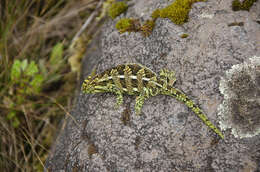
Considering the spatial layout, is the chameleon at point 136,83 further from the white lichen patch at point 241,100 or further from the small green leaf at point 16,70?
the small green leaf at point 16,70

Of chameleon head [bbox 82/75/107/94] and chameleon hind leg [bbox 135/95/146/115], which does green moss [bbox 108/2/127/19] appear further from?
chameleon hind leg [bbox 135/95/146/115]

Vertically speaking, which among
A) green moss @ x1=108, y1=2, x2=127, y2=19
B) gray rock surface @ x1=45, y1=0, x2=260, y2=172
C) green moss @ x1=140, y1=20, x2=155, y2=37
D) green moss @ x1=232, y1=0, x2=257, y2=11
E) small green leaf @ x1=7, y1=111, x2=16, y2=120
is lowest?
small green leaf @ x1=7, y1=111, x2=16, y2=120

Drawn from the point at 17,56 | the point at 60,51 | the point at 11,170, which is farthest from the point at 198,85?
the point at 17,56

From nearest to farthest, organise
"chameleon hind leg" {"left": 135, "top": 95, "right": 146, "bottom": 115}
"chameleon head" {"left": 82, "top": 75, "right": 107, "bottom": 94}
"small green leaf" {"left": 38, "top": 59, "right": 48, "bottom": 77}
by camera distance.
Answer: "chameleon hind leg" {"left": 135, "top": 95, "right": 146, "bottom": 115}
"chameleon head" {"left": 82, "top": 75, "right": 107, "bottom": 94}
"small green leaf" {"left": 38, "top": 59, "right": 48, "bottom": 77}

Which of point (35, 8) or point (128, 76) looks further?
point (35, 8)

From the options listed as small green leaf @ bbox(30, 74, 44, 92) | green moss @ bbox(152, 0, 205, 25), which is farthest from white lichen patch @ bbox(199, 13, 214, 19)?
small green leaf @ bbox(30, 74, 44, 92)

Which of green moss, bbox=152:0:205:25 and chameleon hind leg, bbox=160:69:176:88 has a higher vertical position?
green moss, bbox=152:0:205:25

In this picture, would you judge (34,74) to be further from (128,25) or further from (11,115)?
(128,25)

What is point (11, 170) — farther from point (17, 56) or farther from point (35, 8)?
point (35, 8)
